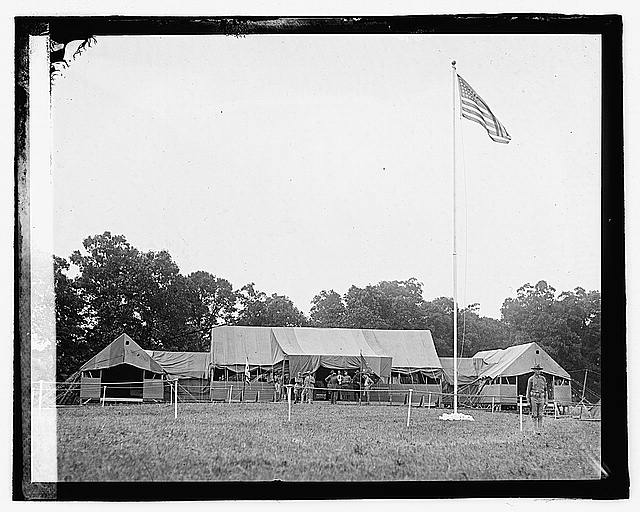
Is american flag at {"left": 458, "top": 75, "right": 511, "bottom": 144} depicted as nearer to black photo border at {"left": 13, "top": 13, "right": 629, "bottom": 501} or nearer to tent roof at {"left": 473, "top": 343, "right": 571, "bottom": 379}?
black photo border at {"left": 13, "top": 13, "right": 629, "bottom": 501}

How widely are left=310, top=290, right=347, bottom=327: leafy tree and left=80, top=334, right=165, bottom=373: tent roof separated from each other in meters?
0.59

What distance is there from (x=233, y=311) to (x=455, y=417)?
0.89m

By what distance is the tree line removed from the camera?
3.29m

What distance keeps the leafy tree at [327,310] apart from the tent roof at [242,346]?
0.58ft

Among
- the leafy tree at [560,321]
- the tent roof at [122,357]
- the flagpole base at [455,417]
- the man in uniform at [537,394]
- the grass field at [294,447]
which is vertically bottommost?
the grass field at [294,447]

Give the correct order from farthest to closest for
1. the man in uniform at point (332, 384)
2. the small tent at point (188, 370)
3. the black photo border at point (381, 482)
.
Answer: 1. the man in uniform at point (332, 384)
2. the small tent at point (188, 370)
3. the black photo border at point (381, 482)

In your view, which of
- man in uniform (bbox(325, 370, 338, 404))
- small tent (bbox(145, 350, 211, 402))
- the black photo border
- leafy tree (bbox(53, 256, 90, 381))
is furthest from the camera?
man in uniform (bbox(325, 370, 338, 404))

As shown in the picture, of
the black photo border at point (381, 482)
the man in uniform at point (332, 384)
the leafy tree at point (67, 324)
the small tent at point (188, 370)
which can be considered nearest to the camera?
the black photo border at point (381, 482)

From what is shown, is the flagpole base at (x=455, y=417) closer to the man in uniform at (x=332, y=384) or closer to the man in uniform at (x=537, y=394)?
the man in uniform at (x=537, y=394)

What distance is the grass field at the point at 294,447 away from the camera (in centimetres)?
319

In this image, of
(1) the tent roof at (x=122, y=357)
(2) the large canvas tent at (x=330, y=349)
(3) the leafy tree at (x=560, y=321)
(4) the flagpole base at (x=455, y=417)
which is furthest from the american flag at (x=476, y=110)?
(1) the tent roof at (x=122, y=357)

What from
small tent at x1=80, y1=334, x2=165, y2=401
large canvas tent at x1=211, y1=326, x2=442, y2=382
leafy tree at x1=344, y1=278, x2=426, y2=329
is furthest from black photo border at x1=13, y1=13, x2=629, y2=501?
leafy tree at x1=344, y1=278, x2=426, y2=329

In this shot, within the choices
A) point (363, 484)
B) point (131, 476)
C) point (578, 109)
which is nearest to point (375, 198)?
point (578, 109)

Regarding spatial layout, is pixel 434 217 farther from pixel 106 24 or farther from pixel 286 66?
pixel 106 24
